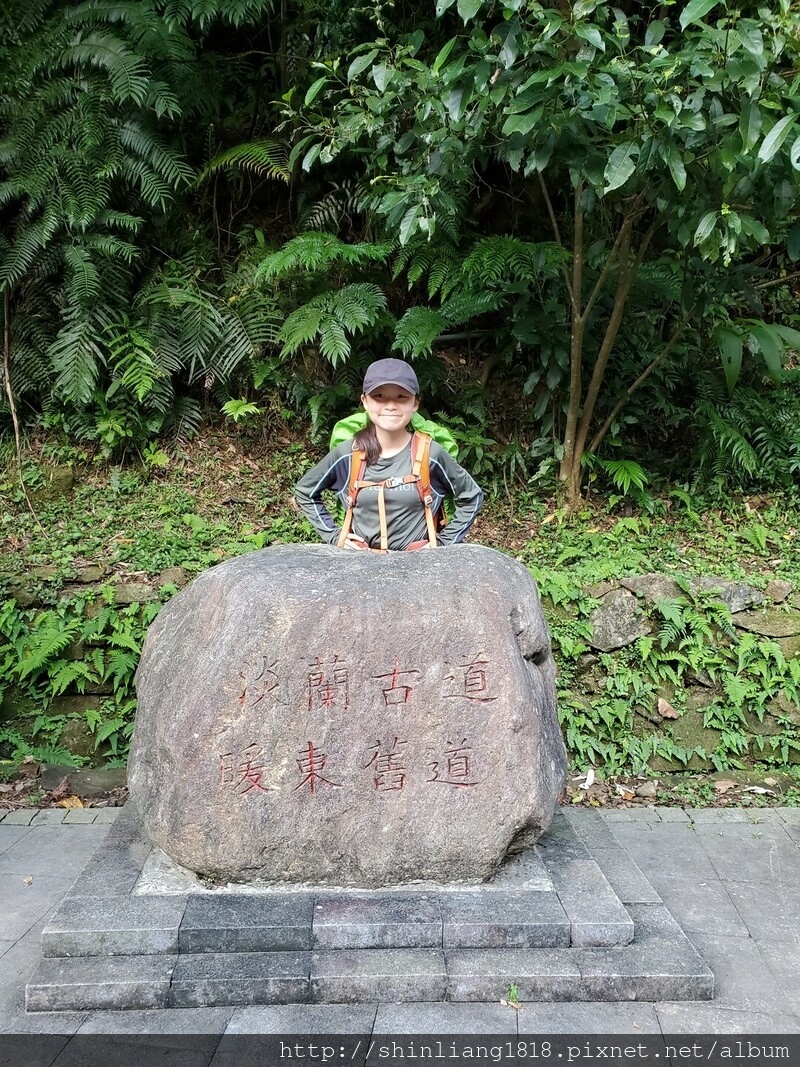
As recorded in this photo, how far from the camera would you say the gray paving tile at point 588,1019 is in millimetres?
2883

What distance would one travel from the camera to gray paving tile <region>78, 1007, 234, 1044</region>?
2.88 m

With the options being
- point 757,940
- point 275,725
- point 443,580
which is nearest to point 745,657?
point 757,940

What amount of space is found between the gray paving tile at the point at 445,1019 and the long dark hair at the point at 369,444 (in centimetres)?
211

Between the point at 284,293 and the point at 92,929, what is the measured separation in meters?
5.18

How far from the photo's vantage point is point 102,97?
21.2ft

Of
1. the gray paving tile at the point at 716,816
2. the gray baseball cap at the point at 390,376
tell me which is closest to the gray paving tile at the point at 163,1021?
the gray baseball cap at the point at 390,376

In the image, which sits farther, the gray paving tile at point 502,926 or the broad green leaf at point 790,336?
the broad green leaf at point 790,336

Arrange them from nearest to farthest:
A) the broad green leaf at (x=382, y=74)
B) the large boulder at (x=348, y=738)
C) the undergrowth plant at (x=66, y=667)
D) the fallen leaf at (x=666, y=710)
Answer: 1. the large boulder at (x=348, y=738)
2. the broad green leaf at (x=382, y=74)
3. the undergrowth plant at (x=66, y=667)
4. the fallen leaf at (x=666, y=710)

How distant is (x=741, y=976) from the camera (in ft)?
10.6

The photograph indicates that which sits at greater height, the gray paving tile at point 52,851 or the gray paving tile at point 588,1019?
the gray paving tile at point 588,1019

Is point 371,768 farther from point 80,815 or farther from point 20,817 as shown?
point 20,817

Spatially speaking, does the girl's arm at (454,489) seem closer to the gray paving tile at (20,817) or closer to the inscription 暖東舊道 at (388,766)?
the inscription 暖東舊道 at (388,766)

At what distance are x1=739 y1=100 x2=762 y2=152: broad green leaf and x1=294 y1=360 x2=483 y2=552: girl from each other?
179cm

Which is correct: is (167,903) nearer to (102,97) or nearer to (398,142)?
(398,142)
